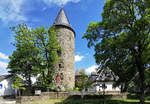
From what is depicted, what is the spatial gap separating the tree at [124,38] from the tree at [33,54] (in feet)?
34.8

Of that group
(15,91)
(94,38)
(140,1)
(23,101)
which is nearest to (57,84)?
(23,101)

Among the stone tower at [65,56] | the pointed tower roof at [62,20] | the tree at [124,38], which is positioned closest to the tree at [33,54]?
the stone tower at [65,56]

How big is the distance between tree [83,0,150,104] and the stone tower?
484 inches

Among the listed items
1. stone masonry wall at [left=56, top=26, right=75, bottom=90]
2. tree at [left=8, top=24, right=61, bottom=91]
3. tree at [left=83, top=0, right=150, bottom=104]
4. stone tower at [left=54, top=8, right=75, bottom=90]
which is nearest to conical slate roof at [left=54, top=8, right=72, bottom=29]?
stone tower at [left=54, top=8, right=75, bottom=90]

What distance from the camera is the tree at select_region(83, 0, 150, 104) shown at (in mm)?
11942

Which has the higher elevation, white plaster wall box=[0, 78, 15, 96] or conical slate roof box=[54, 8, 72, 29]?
conical slate roof box=[54, 8, 72, 29]

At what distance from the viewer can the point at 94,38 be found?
15305mm

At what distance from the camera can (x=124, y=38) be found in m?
12.2

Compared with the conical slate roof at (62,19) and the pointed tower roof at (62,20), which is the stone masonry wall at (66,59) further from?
the conical slate roof at (62,19)

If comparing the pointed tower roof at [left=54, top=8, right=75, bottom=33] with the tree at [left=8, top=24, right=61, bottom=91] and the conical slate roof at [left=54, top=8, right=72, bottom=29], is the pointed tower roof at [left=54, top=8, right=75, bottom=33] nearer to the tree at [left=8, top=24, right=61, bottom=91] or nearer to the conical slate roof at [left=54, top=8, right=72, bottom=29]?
the conical slate roof at [left=54, top=8, right=72, bottom=29]

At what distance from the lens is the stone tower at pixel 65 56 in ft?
86.2

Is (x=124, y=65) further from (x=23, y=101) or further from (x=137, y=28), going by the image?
(x=23, y=101)

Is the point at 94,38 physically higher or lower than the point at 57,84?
higher

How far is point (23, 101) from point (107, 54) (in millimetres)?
13264
